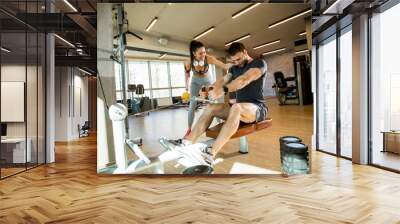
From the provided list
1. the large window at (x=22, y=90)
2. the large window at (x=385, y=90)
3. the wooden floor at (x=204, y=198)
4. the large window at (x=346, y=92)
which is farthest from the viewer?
the large window at (x=346, y=92)

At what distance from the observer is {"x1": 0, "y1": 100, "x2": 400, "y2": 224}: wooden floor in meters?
3.05

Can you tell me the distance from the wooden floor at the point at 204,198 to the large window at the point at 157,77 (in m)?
1.19

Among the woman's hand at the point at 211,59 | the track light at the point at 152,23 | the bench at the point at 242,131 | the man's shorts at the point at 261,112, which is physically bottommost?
the bench at the point at 242,131

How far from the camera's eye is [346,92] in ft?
20.9

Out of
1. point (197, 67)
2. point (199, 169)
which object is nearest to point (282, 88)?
point (197, 67)

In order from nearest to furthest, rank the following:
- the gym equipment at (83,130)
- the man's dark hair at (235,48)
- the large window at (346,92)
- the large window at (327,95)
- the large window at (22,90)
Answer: the man's dark hair at (235,48), the large window at (22,90), the large window at (346,92), the large window at (327,95), the gym equipment at (83,130)

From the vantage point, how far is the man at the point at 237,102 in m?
4.57

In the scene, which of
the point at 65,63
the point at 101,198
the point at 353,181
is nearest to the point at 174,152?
the point at 101,198

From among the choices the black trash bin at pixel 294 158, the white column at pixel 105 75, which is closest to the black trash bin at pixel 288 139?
the black trash bin at pixel 294 158

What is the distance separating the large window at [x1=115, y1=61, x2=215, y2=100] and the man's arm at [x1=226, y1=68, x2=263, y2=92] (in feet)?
0.94

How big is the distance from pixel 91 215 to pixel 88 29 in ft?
13.6

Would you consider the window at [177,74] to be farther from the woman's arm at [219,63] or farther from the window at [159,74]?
the woman's arm at [219,63]

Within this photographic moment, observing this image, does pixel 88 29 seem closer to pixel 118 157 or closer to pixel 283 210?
pixel 118 157

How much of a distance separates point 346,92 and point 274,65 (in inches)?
92.8
